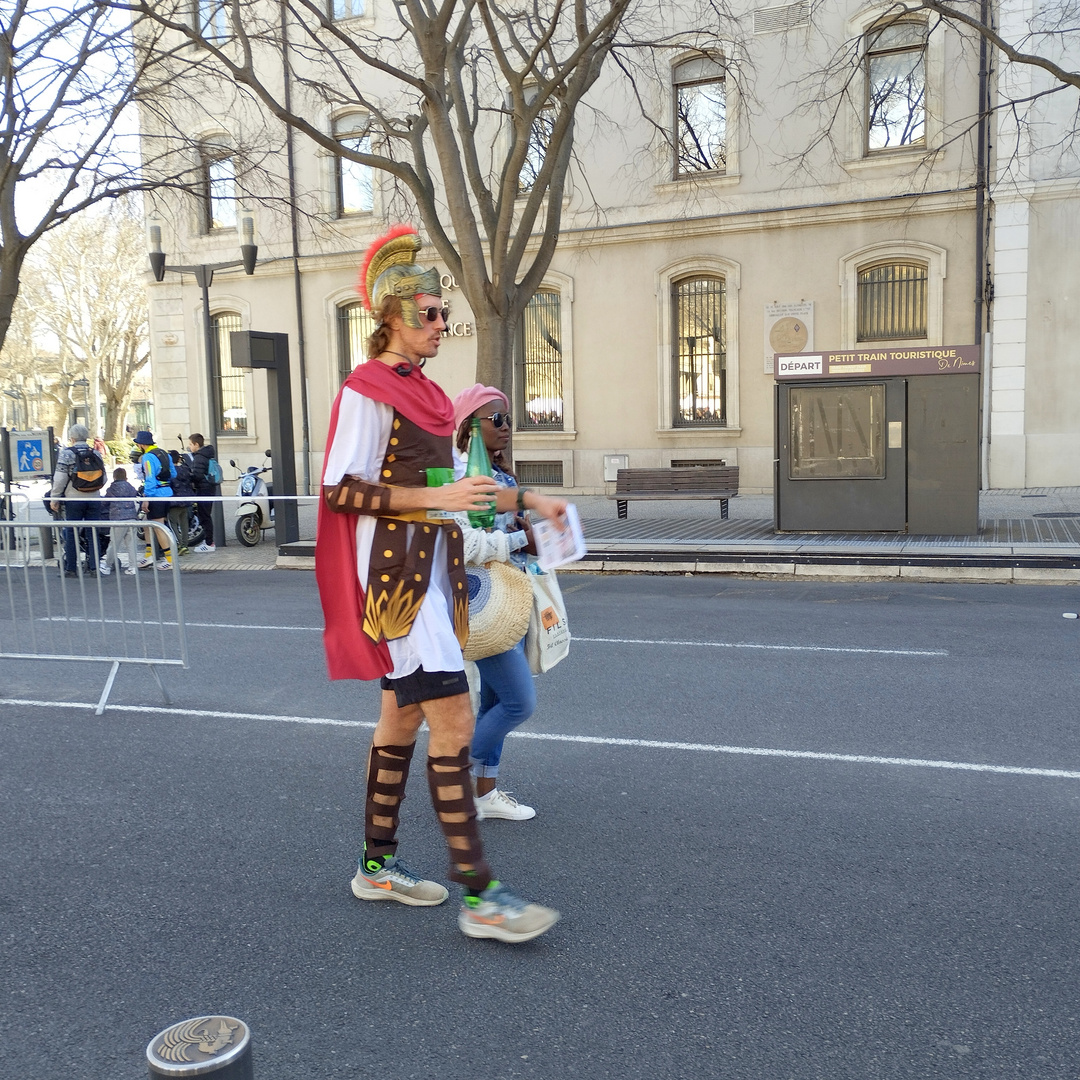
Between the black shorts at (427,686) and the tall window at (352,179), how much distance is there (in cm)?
2128

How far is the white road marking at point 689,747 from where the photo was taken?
487 cm

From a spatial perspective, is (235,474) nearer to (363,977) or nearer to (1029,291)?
(1029,291)

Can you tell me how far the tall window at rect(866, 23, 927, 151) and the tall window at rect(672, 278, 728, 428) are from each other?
3.74 meters

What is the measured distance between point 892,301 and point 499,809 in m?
17.0

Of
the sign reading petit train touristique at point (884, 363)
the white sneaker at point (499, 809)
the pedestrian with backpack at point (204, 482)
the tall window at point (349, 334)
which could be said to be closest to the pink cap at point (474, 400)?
the white sneaker at point (499, 809)

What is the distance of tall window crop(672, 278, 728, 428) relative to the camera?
20609 mm

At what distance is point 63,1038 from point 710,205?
19.3m

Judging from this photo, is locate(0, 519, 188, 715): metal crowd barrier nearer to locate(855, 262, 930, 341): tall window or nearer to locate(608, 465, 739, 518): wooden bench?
locate(608, 465, 739, 518): wooden bench

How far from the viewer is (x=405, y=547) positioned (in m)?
3.32

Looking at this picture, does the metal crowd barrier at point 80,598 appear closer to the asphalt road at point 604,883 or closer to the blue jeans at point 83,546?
the blue jeans at point 83,546

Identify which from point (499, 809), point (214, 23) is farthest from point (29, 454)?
point (499, 809)

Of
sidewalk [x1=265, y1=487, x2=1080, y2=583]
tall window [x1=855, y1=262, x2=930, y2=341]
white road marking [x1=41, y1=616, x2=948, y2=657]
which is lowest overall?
white road marking [x1=41, y1=616, x2=948, y2=657]

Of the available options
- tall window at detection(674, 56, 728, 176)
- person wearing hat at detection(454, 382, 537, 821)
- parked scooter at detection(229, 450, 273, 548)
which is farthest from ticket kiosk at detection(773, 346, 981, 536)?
person wearing hat at detection(454, 382, 537, 821)

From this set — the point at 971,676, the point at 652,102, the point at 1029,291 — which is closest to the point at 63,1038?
the point at 971,676
